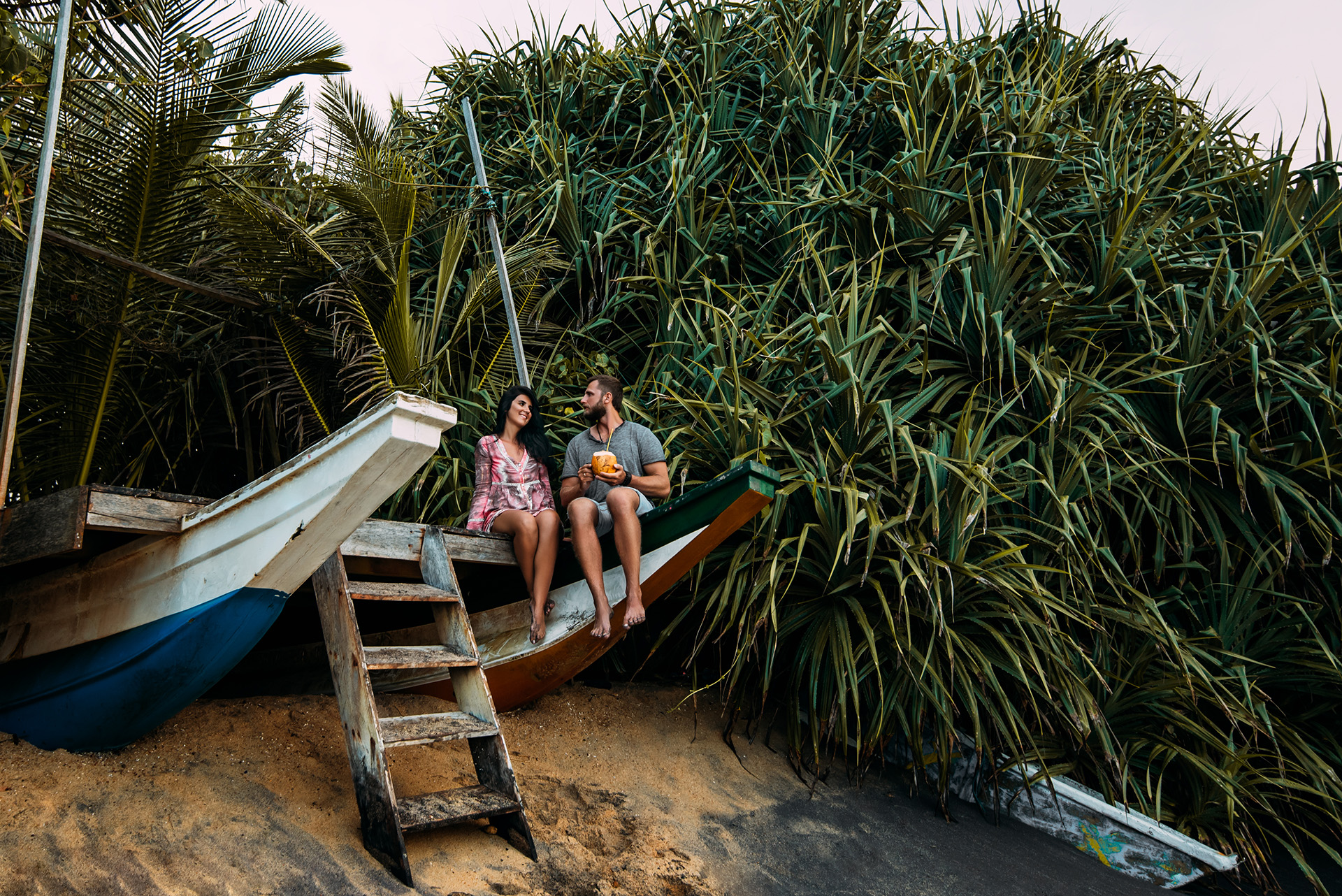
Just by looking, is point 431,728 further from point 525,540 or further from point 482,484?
point 482,484

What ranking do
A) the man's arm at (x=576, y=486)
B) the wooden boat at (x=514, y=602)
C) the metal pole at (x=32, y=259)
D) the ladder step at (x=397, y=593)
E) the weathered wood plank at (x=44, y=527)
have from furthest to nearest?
the man's arm at (x=576, y=486), the wooden boat at (x=514, y=602), the ladder step at (x=397, y=593), the metal pole at (x=32, y=259), the weathered wood plank at (x=44, y=527)

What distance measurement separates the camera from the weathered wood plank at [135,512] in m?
2.04

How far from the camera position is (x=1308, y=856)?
3.81 m

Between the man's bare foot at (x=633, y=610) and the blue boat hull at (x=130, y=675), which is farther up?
the man's bare foot at (x=633, y=610)

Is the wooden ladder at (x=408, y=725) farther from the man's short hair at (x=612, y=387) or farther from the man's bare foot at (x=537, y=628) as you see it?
the man's short hair at (x=612, y=387)

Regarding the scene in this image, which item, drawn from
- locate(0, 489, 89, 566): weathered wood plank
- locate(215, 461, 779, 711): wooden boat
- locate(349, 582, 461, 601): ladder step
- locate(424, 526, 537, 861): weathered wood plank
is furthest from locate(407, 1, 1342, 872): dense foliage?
locate(0, 489, 89, 566): weathered wood plank

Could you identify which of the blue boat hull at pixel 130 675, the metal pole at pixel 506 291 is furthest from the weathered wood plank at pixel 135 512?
the metal pole at pixel 506 291

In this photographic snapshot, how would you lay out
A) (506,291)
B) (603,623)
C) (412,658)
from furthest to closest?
(506,291)
(603,623)
(412,658)

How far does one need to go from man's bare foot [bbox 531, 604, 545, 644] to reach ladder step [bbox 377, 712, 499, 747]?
436mm

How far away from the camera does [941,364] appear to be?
4.11m

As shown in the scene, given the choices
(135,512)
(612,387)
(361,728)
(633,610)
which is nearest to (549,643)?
(633,610)

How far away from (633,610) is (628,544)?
0.23 metres

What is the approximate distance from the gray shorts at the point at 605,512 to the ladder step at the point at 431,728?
78 cm

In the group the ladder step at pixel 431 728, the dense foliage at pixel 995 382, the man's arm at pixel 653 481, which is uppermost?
the dense foliage at pixel 995 382
